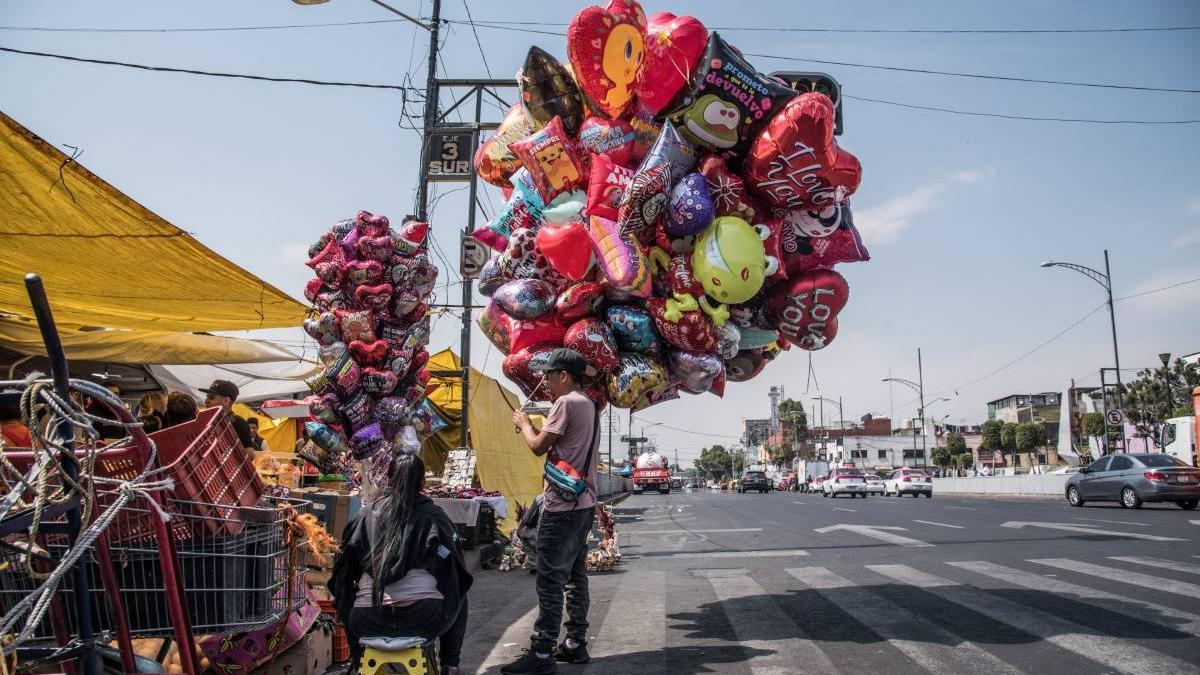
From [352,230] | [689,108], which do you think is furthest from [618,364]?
[352,230]

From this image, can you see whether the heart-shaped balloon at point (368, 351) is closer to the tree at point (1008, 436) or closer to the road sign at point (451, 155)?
the road sign at point (451, 155)

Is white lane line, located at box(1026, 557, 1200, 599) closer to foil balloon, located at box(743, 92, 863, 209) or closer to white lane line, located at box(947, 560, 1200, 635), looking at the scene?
white lane line, located at box(947, 560, 1200, 635)

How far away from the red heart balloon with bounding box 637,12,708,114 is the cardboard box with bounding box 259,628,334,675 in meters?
4.07

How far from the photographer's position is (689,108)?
565 centimetres

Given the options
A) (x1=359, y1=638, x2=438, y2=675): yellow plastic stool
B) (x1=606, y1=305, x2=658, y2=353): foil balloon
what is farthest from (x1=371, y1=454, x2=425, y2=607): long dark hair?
→ (x1=606, y1=305, x2=658, y2=353): foil balloon

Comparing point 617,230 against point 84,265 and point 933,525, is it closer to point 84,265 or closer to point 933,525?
point 84,265

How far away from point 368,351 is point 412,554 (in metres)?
4.82

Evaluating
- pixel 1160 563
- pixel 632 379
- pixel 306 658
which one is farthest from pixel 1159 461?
pixel 306 658

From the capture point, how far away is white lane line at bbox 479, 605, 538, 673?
530 centimetres

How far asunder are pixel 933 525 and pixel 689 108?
42.0 feet

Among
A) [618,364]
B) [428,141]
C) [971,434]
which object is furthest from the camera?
[971,434]

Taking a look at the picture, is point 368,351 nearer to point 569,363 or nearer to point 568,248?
point 568,248

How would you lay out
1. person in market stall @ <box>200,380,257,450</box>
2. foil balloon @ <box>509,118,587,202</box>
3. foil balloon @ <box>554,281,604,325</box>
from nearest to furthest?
foil balloon @ <box>554,281,604,325</box> < foil balloon @ <box>509,118,587,202</box> < person in market stall @ <box>200,380,257,450</box>

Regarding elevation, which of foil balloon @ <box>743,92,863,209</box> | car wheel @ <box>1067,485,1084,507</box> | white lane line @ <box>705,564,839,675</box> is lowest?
car wheel @ <box>1067,485,1084,507</box>
